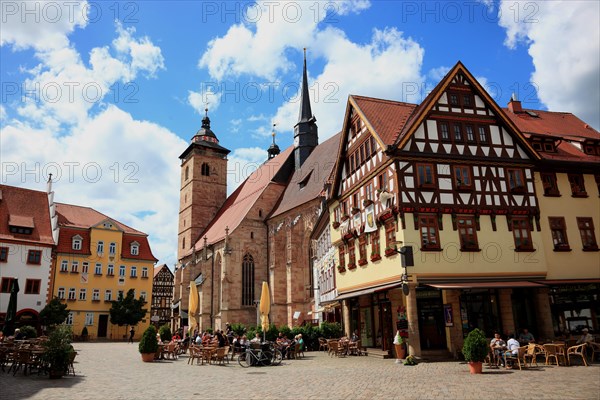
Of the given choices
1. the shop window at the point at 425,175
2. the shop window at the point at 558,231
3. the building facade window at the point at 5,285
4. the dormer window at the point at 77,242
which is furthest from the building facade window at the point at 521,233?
the dormer window at the point at 77,242

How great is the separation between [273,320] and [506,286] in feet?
79.2

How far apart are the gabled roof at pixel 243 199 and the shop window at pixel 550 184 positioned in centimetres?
2797

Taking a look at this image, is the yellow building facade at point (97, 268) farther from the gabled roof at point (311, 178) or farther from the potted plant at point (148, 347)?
the potted plant at point (148, 347)

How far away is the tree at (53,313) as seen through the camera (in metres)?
37.2

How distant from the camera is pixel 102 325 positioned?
43281 millimetres

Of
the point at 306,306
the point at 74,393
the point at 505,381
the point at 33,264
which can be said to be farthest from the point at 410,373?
the point at 33,264

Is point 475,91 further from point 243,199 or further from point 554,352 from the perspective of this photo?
point 243,199

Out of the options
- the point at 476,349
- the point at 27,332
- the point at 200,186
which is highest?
the point at 200,186

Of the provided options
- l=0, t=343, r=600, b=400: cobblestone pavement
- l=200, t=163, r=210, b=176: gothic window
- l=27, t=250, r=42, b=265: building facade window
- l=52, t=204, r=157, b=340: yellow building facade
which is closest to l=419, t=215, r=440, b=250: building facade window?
l=0, t=343, r=600, b=400: cobblestone pavement

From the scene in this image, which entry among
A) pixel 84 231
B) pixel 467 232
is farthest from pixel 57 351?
pixel 84 231

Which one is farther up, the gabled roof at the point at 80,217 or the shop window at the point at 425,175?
the gabled roof at the point at 80,217

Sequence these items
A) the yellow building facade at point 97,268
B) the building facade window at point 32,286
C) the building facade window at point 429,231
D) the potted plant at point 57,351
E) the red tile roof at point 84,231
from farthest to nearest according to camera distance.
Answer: the red tile roof at point 84,231, the yellow building facade at point 97,268, the building facade window at point 32,286, the building facade window at point 429,231, the potted plant at point 57,351

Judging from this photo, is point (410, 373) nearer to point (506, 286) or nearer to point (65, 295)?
point (506, 286)

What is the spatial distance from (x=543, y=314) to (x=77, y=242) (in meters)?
39.0
